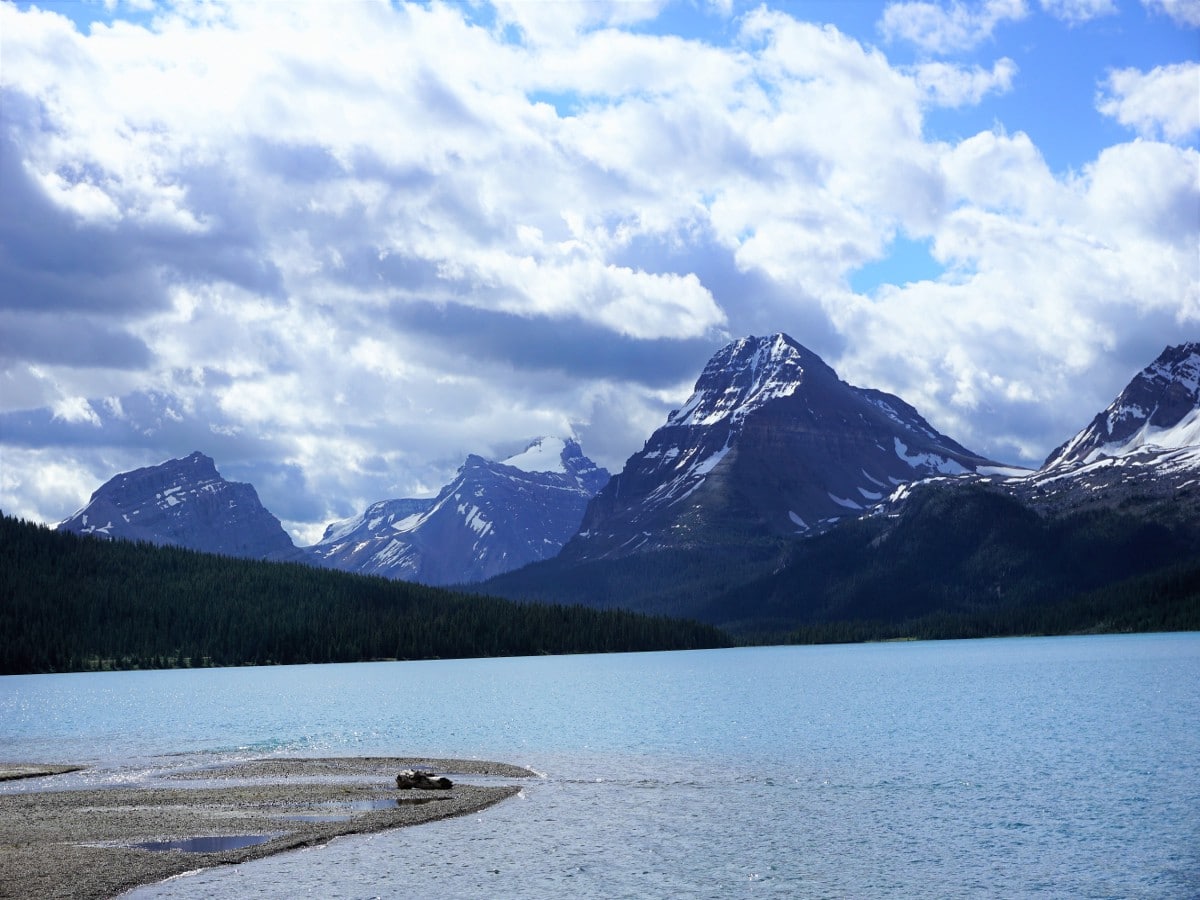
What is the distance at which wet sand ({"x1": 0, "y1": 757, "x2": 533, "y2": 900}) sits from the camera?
43.7m

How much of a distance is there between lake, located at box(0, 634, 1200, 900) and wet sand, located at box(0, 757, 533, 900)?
220 centimetres

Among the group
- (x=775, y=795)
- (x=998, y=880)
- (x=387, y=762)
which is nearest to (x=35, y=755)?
(x=387, y=762)

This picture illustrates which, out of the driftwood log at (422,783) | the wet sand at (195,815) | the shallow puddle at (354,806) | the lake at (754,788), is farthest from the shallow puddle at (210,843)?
the driftwood log at (422,783)

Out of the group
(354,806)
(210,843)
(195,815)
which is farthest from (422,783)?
(210,843)

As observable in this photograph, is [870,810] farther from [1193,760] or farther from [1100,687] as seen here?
[1100,687]

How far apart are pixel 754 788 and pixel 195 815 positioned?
29273 millimetres

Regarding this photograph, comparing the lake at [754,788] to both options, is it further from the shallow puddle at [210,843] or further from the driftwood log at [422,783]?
the driftwood log at [422,783]

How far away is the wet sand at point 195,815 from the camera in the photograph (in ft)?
143

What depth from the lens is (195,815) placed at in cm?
5656

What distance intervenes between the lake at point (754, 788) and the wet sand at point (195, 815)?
2.20 meters

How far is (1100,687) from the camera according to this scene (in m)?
134

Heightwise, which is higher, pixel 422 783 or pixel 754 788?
pixel 422 783

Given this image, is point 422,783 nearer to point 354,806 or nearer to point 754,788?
point 354,806

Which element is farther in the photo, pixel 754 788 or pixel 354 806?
pixel 754 788
